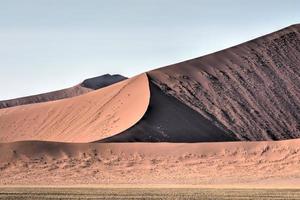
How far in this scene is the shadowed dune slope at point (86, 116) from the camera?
7838 cm

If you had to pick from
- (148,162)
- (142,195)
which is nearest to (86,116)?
(148,162)

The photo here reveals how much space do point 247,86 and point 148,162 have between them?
30898 mm

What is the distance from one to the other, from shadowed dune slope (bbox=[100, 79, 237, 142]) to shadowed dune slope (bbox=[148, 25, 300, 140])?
5.69 feet

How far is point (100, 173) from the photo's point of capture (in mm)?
58906

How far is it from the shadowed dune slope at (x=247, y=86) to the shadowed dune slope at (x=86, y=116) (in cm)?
422

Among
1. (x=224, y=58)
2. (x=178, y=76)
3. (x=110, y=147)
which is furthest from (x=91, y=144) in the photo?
(x=224, y=58)

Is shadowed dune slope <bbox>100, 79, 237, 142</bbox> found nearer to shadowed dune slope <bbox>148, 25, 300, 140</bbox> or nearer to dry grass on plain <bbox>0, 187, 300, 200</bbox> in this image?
shadowed dune slope <bbox>148, 25, 300, 140</bbox>

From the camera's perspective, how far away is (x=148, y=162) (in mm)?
61781

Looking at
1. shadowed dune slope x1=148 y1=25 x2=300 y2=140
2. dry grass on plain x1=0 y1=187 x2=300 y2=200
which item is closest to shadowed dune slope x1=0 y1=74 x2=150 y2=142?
shadowed dune slope x1=148 y1=25 x2=300 y2=140

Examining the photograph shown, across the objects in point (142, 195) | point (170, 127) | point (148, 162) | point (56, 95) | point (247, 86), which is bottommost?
point (56, 95)

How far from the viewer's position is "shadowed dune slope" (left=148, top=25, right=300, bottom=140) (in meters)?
81.5

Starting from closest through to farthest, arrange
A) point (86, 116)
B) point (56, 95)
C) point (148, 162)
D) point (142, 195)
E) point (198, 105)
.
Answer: point (142, 195), point (148, 162), point (198, 105), point (86, 116), point (56, 95)

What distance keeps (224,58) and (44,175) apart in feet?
145

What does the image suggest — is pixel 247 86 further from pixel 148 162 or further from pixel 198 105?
pixel 148 162
